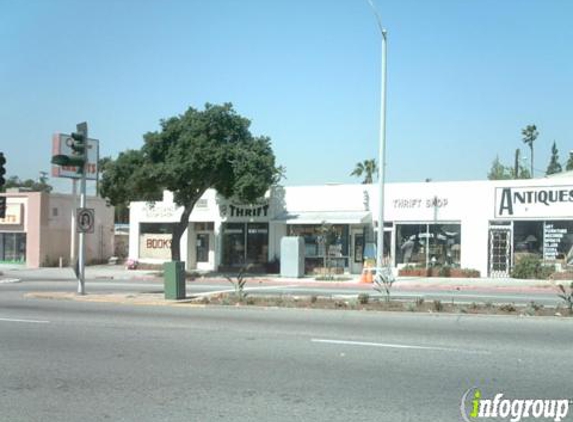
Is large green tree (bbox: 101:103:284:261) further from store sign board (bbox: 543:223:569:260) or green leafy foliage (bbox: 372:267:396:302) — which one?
store sign board (bbox: 543:223:569:260)

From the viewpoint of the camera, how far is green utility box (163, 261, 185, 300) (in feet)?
61.2

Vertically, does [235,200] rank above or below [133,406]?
above

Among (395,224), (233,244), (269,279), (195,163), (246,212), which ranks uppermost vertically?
(195,163)

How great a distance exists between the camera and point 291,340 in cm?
1147

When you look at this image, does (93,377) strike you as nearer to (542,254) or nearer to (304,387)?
(304,387)

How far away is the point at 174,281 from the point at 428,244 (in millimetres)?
16378

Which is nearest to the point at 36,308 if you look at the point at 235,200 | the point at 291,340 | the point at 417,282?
the point at 291,340

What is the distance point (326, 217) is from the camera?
33375mm

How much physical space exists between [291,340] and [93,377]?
3872mm

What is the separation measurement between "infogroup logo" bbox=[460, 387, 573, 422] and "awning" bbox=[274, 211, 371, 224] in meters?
24.9

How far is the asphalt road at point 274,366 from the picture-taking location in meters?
7.00

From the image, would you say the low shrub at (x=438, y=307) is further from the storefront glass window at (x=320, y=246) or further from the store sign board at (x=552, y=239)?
the storefront glass window at (x=320, y=246)

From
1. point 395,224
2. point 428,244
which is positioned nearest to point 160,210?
point 395,224

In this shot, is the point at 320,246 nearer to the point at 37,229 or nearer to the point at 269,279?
the point at 269,279
